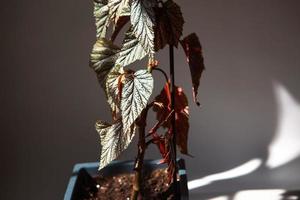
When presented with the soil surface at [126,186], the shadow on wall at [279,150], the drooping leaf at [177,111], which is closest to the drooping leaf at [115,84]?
the drooping leaf at [177,111]

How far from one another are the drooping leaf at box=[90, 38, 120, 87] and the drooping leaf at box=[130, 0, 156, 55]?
0.35ft

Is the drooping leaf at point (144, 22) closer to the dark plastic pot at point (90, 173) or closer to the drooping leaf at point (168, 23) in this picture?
the drooping leaf at point (168, 23)

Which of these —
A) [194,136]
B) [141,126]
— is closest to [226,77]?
[194,136]

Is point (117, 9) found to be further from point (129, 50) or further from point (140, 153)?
point (140, 153)

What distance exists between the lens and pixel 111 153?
2.60 feet

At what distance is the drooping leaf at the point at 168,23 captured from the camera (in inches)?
28.5

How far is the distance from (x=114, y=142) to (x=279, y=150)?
2.24ft

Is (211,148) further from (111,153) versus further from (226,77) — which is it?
(111,153)

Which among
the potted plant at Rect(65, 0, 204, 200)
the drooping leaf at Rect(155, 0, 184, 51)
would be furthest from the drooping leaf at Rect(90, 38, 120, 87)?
the drooping leaf at Rect(155, 0, 184, 51)

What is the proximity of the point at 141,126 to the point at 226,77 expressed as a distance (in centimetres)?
45

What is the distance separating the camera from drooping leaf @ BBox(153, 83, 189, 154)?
2.79 ft

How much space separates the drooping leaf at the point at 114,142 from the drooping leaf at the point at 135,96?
0.06 m

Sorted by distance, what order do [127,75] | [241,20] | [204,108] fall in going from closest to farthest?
[127,75]
[241,20]
[204,108]

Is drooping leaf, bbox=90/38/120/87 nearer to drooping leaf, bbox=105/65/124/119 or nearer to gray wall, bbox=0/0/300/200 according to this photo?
drooping leaf, bbox=105/65/124/119
